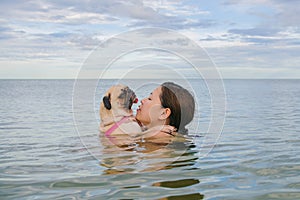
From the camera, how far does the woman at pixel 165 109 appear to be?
8.23 metres

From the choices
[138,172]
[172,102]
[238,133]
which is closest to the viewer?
[138,172]

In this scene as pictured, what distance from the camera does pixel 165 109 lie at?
827 centimetres

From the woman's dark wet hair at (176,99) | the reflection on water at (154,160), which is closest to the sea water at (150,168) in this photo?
the reflection on water at (154,160)

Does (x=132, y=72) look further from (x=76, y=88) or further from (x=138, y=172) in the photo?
(x=138, y=172)

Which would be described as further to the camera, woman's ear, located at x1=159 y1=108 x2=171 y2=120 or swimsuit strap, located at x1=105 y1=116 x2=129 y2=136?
swimsuit strap, located at x1=105 y1=116 x2=129 y2=136

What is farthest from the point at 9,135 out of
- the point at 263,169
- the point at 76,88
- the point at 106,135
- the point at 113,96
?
the point at 263,169

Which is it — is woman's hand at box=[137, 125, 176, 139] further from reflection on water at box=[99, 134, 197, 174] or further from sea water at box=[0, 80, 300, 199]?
sea water at box=[0, 80, 300, 199]

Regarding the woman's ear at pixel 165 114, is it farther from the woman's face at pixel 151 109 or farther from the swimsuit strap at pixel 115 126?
the swimsuit strap at pixel 115 126

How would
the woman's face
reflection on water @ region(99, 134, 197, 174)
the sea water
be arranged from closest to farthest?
1. the sea water
2. reflection on water @ region(99, 134, 197, 174)
3. the woman's face

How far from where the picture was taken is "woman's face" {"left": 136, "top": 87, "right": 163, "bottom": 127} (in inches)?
327

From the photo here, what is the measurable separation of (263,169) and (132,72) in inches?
111

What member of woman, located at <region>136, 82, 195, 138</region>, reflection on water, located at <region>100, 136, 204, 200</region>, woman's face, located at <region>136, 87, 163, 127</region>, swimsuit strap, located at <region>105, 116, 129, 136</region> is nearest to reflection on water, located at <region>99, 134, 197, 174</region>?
reflection on water, located at <region>100, 136, 204, 200</region>

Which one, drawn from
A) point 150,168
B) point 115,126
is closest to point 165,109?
point 115,126

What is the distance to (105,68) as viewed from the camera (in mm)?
7219
